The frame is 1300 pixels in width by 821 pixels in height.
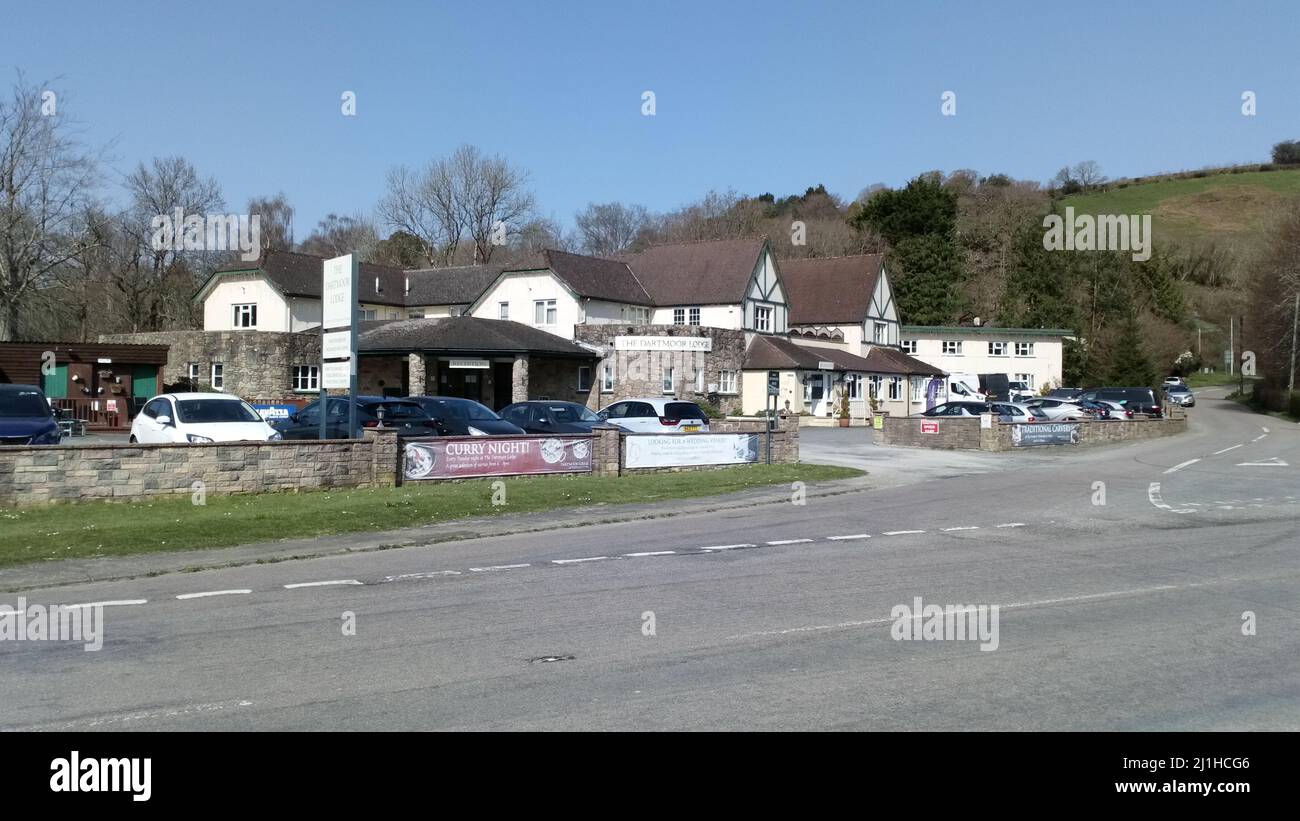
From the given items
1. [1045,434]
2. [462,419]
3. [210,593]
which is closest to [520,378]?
[1045,434]

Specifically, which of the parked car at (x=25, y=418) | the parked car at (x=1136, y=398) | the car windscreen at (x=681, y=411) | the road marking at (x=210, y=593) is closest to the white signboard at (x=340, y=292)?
the parked car at (x=25, y=418)

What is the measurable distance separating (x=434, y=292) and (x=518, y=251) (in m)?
33.9

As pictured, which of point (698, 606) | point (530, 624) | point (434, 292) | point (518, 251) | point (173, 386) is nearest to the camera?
point (530, 624)

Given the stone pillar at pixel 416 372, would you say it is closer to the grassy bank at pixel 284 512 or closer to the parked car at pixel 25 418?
the grassy bank at pixel 284 512

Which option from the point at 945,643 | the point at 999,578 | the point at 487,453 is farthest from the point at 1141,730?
the point at 487,453

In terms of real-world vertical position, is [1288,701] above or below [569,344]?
below

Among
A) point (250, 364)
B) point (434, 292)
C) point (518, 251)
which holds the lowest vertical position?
point (250, 364)

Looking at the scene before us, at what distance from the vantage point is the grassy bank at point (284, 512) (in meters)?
15.3

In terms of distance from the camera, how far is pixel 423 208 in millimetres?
91375

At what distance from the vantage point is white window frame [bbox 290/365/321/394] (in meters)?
55.0

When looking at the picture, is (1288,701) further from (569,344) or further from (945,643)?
(569,344)

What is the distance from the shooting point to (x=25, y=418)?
21.5m

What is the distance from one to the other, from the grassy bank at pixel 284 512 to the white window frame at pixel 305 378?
34503 mm

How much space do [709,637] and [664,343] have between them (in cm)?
4423
